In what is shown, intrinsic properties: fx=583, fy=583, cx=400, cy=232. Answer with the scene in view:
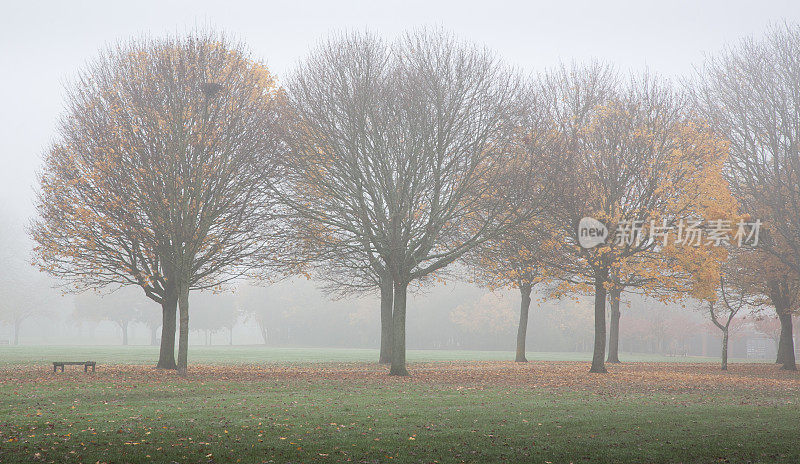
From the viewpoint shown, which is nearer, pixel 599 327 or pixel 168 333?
pixel 168 333

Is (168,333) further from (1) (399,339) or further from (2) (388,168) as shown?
(2) (388,168)

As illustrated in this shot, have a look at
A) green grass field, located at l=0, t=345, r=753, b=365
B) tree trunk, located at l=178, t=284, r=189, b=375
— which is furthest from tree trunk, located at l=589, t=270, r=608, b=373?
tree trunk, located at l=178, t=284, r=189, b=375

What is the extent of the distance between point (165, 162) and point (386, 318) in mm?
14944

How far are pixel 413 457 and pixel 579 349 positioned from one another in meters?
85.9

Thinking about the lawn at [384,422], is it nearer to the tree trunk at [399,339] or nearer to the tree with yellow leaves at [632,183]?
the tree trunk at [399,339]

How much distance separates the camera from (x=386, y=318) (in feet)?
109

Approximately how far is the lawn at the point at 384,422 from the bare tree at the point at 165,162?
20.7 feet

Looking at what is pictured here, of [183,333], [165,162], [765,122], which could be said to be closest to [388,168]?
[165,162]

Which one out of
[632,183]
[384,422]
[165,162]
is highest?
[632,183]

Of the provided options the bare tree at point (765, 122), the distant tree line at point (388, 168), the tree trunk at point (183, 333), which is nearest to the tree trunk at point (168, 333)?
the distant tree line at point (388, 168)

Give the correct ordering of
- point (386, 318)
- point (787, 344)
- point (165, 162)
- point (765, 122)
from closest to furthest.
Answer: point (165, 162), point (765, 122), point (386, 318), point (787, 344)

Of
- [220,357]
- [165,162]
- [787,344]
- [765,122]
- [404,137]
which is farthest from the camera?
[220,357]

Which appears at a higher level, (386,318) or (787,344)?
(386,318)

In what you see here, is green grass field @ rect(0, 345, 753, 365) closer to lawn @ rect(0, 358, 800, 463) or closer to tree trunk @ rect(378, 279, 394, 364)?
tree trunk @ rect(378, 279, 394, 364)
